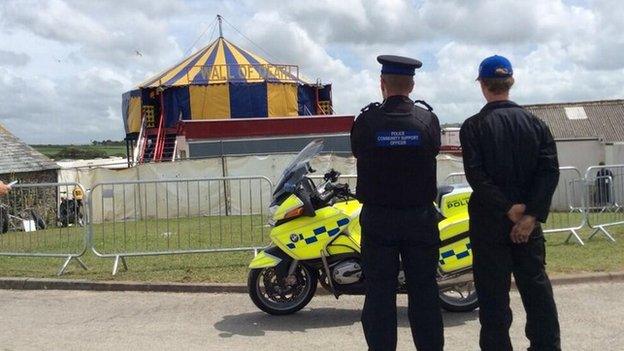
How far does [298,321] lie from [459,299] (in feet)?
5.08

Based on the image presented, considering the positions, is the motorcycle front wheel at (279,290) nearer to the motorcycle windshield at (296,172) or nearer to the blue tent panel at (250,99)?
the motorcycle windshield at (296,172)

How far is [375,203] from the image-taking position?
408cm

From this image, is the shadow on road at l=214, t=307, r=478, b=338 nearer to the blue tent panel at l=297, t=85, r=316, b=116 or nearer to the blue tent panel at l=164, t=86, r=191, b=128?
the blue tent panel at l=164, t=86, r=191, b=128

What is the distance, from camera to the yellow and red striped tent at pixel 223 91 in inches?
1484

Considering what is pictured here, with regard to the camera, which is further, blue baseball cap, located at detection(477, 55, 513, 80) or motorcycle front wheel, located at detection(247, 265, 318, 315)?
motorcycle front wheel, located at detection(247, 265, 318, 315)

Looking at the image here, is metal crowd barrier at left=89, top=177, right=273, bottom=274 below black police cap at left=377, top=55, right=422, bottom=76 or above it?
below

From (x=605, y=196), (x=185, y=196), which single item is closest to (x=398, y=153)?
(x=605, y=196)

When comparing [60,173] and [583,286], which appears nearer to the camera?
[583,286]

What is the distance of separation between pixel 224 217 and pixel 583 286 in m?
5.40

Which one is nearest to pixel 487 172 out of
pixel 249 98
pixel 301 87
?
pixel 249 98

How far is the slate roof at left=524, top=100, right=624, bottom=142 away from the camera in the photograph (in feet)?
121

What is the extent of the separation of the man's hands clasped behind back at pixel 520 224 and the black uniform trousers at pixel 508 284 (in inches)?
1.8

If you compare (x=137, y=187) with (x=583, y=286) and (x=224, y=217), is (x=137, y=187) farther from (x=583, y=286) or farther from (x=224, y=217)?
(x=583, y=286)

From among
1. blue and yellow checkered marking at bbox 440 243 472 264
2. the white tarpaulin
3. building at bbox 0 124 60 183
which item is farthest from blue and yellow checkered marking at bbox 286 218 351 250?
building at bbox 0 124 60 183
